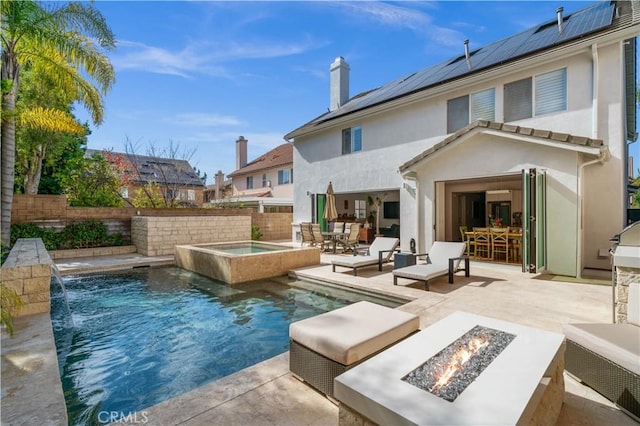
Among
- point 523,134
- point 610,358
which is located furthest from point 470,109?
point 610,358

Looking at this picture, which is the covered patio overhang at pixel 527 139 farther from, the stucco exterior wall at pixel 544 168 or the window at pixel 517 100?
the window at pixel 517 100

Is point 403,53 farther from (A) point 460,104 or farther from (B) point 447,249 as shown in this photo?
(B) point 447,249

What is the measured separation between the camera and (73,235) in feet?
45.4

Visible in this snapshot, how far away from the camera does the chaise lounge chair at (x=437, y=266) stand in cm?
758

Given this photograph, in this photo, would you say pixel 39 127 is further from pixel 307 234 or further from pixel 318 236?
pixel 318 236

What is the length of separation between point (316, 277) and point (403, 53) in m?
13.7

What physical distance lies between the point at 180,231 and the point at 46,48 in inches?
332

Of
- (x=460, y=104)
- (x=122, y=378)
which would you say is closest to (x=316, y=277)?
(x=122, y=378)

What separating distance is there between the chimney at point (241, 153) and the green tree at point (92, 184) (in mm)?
14840

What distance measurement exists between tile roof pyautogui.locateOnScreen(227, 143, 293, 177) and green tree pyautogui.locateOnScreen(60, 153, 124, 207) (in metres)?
12.3

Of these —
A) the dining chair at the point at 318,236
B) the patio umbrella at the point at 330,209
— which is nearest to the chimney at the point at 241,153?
the patio umbrella at the point at 330,209

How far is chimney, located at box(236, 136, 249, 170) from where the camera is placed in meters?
33.0

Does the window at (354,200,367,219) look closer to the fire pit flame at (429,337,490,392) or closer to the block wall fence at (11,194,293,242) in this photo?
the block wall fence at (11,194,293,242)

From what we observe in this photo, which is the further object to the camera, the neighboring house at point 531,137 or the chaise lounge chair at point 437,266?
the neighboring house at point 531,137
